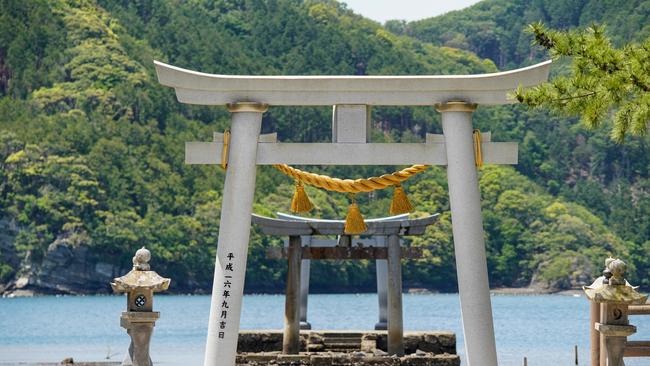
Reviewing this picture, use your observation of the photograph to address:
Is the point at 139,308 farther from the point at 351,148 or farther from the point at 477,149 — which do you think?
the point at 477,149

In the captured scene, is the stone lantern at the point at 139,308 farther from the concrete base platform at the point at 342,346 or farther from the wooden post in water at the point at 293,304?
the wooden post in water at the point at 293,304

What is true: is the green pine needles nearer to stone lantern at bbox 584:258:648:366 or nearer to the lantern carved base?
stone lantern at bbox 584:258:648:366

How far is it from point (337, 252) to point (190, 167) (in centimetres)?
7686

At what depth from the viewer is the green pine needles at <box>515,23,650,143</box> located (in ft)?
42.2

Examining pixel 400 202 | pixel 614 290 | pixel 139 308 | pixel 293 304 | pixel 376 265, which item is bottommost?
pixel 139 308

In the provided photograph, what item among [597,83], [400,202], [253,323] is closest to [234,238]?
[400,202]

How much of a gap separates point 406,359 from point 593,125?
43.3ft

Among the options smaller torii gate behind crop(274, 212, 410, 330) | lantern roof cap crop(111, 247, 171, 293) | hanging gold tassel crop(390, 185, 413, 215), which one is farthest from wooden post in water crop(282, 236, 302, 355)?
lantern roof cap crop(111, 247, 171, 293)

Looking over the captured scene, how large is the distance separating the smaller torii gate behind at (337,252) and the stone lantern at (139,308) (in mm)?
10800

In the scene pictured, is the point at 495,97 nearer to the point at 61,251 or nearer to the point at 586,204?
the point at 61,251

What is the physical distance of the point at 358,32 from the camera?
469 feet

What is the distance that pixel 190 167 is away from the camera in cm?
10406

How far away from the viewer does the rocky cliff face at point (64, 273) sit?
9738 centimetres

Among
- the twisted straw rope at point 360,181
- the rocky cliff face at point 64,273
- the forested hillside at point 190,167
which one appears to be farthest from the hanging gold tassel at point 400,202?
the rocky cliff face at point 64,273
